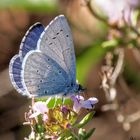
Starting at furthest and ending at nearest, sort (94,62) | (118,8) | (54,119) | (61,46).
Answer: (94,62)
(118,8)
(61,46)
(54,119)

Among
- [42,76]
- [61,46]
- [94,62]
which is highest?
[61,46]

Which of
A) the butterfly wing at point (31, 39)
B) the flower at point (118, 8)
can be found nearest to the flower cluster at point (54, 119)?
the butterfly wing at point (31, 39)

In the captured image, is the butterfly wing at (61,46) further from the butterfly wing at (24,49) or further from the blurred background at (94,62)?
the blurred background at (94,62)

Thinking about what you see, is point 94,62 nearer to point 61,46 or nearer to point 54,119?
point 61,46

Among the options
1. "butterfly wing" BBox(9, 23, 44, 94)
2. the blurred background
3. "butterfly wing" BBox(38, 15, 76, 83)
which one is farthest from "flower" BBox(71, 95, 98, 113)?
the blurred background

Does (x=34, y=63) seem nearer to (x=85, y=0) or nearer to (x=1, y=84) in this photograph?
(x=85, y=0)

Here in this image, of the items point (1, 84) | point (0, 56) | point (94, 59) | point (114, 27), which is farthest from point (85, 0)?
point (0, 56)

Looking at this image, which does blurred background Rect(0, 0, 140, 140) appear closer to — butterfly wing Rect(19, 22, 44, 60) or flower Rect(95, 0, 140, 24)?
flower Rect(95, 0, 140, 24)

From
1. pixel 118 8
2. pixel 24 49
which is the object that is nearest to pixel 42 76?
pixel 24 49
